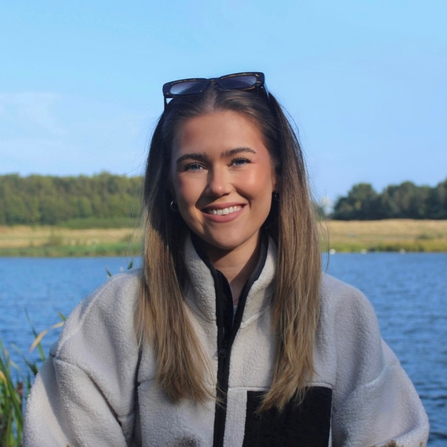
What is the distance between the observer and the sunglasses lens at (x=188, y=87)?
2.08m

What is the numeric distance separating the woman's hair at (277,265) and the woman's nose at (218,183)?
207mm

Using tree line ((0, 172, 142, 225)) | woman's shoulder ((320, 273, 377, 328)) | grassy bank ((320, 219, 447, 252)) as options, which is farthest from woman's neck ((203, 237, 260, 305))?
grassy bank ((320, 219, 447, 252))

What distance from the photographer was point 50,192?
2175 cm

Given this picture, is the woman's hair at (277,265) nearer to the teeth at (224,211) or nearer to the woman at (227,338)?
the woman at (227,338)

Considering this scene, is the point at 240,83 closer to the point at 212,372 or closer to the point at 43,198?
the point at 212,372

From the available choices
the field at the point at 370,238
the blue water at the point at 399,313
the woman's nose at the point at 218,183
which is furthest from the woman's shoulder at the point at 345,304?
the field at the point at 370,238

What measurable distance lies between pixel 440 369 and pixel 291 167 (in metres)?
9.07

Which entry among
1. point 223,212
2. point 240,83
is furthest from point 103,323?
point 240,83

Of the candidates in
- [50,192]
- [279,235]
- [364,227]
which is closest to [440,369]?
[279,235]

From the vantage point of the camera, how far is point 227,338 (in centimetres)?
200

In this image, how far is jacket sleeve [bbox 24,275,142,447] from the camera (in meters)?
1.93

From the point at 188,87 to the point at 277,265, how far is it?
65 cm

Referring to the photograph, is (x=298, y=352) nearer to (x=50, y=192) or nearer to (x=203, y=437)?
(x=203, y=437)

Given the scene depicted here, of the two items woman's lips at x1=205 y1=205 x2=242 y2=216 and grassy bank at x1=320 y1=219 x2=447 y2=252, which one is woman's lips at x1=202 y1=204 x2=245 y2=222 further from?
grassy bank at x1=320 y1=219 x2=447 y2=252
